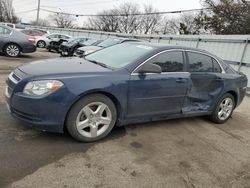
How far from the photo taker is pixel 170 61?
491 cm

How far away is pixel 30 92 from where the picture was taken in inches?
147

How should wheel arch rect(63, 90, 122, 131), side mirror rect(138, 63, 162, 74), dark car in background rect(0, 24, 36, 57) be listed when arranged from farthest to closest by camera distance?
dark car in background rect(0, 24, 36, 57)
side mirror rect(138, 63, 162, 74)
wheel arch rect(63, 90, 122, 131)

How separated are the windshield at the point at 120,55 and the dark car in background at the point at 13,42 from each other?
834cm

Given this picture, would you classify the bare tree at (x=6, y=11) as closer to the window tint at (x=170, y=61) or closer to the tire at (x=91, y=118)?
the window tint at (x=170, y=61)

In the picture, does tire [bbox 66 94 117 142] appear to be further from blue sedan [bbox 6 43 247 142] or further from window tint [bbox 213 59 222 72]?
window tint [bbox 213 59 222 72]

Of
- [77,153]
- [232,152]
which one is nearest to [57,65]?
[77,153]

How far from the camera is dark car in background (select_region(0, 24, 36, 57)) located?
12.2 meters

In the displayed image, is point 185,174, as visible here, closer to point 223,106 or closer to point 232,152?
point 232,152

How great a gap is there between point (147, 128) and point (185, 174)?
5.04ft

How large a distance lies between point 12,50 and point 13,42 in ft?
1.24

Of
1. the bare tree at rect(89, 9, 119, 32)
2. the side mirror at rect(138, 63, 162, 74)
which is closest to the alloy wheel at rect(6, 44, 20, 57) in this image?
the side mirror at rect(138, 63, 162, 74)

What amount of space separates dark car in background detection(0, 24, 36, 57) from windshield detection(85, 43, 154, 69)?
27.3 ft

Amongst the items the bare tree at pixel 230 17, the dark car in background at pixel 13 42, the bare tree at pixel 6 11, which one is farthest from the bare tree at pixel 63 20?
the dark car in background at pixel 13 42

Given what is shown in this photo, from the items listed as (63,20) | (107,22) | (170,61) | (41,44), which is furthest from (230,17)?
(63,20)
